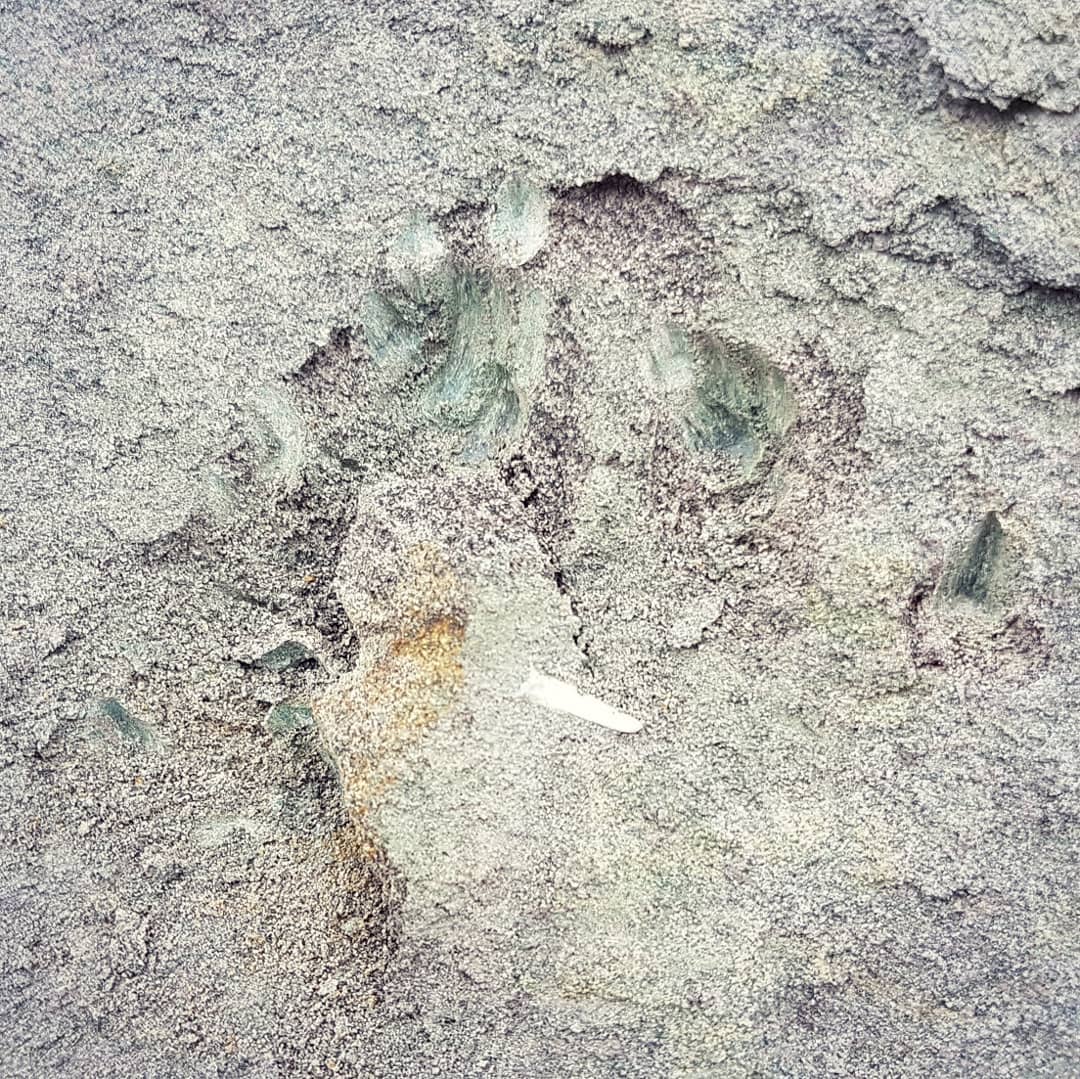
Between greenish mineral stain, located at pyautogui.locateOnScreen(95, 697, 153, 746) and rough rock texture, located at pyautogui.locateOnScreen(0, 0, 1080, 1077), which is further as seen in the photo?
greenish mineral stain, located at pyautogui.locateOnScreen(95, 697, 153, 746)

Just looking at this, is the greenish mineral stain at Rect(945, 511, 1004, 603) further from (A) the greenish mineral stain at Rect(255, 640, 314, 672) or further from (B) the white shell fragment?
(A) the greenish mineral stain at Rect(255, 640, 314, 672)

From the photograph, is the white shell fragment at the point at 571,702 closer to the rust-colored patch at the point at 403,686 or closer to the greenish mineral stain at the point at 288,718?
the rust-colored patch at the point at 403,686

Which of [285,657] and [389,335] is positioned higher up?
[389,335]

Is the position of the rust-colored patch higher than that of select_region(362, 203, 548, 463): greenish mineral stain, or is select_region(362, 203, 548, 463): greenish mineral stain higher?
select_region(362, 203, 548, 463): greenish mineral stain

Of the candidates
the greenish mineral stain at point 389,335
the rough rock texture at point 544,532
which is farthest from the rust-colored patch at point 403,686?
the greenish mineral stain at point 389,335

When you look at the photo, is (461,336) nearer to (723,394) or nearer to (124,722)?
(723,394)

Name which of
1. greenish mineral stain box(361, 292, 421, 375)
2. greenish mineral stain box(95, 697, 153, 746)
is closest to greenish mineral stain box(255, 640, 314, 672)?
greenish mineral stain box(95, 697, 153, 746)

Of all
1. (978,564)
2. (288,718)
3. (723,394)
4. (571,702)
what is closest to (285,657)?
(288,718)
